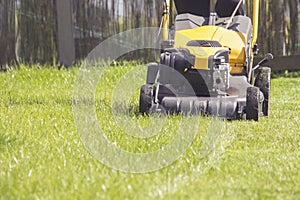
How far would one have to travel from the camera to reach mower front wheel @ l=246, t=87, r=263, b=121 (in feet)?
14.7

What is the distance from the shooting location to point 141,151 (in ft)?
10.7

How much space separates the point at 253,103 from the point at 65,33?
4.14 metres

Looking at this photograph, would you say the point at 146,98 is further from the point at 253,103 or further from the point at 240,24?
the point at 240,24

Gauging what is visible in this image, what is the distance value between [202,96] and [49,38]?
162 inches

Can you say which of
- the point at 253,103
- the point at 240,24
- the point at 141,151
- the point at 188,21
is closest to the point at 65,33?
the point at 188,21

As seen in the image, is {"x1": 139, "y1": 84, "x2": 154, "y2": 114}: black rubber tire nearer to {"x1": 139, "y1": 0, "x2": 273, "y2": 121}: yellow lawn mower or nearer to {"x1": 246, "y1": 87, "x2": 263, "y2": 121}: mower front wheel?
{"x1": 139, "y1": 0, "x2": 273, "y2": 121}: yellow lawn mower

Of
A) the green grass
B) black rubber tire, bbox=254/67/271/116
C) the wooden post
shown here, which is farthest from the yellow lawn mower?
the wooden post

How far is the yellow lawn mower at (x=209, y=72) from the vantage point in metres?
4.51

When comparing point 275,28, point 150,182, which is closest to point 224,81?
point 150,182

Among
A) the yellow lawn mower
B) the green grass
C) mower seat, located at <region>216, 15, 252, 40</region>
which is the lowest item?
the green grass

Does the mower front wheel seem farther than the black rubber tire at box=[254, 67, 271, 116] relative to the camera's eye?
No

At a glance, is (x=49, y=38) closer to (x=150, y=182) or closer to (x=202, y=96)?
(x=202, y=96)

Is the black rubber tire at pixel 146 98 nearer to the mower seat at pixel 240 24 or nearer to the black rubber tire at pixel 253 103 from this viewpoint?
the black rubber tire at pixel 253 103

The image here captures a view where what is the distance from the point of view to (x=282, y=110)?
5.25 m
